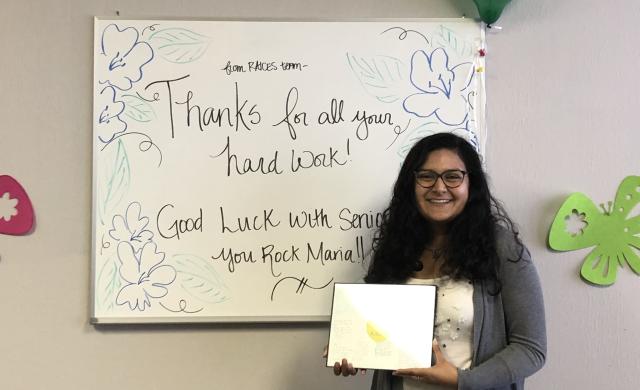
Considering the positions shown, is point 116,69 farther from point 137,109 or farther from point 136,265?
point 136,265

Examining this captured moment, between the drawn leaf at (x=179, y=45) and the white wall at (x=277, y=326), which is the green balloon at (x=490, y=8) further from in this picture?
the drawn leaf at (x=179, y=45)

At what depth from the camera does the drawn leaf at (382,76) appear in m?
1.57

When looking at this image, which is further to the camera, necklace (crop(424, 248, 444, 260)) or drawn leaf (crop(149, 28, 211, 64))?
drawn leaf (crop(149, 28, 211, 64))

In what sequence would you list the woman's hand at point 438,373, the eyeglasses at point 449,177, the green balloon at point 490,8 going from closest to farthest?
the woman's hand at point 438,373, the eyeglasses at point 449,177, the green balloon at point 490,8

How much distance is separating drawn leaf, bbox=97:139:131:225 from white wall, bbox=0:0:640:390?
55 mm

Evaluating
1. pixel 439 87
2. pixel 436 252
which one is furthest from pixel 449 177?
pixel 439 87

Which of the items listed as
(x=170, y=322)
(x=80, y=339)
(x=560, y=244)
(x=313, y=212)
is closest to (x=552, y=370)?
(x=560, y=244)

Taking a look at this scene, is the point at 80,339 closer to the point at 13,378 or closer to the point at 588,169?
the point at 13,378

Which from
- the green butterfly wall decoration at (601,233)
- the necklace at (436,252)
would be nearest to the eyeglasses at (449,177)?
the necklace at (436,252)

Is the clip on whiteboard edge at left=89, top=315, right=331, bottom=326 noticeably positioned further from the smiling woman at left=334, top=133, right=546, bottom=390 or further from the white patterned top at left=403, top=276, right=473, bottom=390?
the white patterned top at left=403, top=276, right=473, bottom=390

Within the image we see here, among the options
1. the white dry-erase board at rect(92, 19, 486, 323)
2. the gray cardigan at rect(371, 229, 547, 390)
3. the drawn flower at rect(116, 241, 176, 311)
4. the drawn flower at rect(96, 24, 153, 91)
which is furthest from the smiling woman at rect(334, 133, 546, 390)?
the drawn flower at rect(96, 24, 153, 91)

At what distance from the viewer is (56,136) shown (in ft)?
5.19

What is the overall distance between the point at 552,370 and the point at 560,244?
35 centimetres

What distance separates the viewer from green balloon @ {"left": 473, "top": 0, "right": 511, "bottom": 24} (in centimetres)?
151
